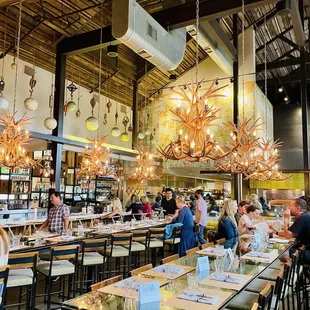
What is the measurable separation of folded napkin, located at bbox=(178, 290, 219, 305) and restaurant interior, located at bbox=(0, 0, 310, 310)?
1cm

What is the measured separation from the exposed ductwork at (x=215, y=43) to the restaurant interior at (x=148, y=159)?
58 millimetres

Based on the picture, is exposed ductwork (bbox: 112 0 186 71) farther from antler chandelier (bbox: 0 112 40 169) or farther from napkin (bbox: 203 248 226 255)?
napkin (bbox: 203 248 226 255)

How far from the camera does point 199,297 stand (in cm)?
239

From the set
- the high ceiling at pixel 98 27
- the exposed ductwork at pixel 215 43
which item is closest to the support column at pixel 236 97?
the exposed ductwork at pixel 215 43

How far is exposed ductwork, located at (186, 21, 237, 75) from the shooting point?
7.99 m

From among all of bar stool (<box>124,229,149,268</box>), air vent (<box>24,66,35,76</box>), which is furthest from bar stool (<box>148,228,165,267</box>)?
air vent (<box>24,66,35,76</box>)

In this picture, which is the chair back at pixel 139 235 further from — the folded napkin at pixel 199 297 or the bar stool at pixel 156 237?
the folded napkin at pixel 199 297

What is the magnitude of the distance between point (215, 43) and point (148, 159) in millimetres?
4181

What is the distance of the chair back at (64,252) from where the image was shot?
3.99 meters

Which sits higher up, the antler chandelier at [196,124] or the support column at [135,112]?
the support column at [135,112]

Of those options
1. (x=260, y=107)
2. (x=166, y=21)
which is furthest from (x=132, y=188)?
(x=166, y=21)

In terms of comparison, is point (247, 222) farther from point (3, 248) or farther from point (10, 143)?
point (10, 143)

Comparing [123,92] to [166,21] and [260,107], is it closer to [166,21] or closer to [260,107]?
[260,107]

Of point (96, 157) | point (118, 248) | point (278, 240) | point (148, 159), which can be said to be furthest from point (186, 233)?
point (148, 159)
